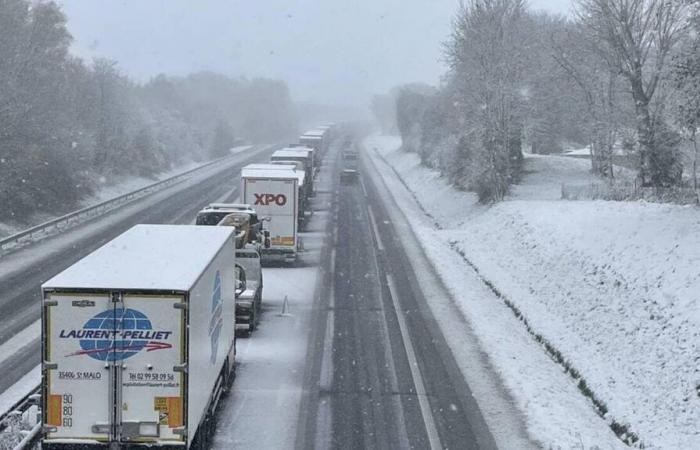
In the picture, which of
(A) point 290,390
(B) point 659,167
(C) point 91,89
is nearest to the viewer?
(A) point 290,390

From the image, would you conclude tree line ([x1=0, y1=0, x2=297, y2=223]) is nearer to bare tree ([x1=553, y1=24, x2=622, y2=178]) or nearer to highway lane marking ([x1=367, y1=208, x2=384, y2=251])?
highway lane marking ([x1=367, y1=208, x2=384, y2=251])

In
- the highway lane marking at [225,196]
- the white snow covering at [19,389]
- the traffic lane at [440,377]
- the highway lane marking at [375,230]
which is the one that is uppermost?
the highway lane marking at [225,196]

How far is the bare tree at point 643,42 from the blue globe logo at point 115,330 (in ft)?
97.6

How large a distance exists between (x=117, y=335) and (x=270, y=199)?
1960cm

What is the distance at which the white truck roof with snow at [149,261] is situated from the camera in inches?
433

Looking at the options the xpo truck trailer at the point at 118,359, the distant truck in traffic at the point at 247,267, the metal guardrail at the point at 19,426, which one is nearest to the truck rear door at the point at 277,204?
the distant truck in traffic at the point at 247,267

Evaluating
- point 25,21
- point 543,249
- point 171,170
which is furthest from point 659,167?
point 171,170

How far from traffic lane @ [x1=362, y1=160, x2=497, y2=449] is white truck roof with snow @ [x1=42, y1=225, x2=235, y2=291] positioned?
5200mm

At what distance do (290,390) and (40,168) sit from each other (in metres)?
32.9

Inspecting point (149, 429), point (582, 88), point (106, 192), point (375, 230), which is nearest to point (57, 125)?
point (106, 192)

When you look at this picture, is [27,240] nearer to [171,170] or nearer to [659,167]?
[659,167]

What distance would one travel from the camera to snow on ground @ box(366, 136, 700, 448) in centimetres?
1505

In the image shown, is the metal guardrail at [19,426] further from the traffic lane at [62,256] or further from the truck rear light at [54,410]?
the traffic lane at [62,256]

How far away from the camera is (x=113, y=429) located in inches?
435
